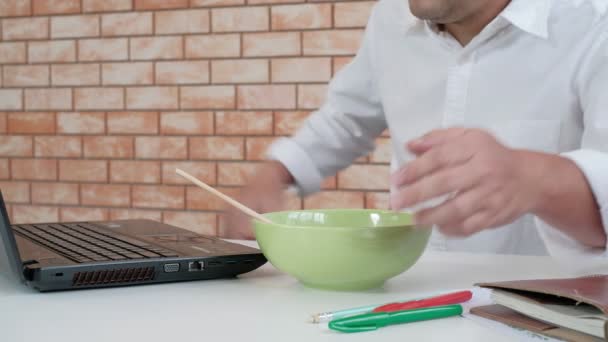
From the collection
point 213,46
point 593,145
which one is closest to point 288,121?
point 213,46

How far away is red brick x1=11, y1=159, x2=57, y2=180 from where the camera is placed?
105 inches

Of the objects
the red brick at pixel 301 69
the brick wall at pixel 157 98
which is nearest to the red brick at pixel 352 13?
the brick wall at pixel 157 98

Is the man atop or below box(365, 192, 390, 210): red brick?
atop

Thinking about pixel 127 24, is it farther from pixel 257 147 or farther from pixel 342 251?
pixel 342 251

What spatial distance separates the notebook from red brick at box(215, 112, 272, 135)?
5.48ft

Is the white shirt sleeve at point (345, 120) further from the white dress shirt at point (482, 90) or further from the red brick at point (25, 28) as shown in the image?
the red brick at point (25, 28)

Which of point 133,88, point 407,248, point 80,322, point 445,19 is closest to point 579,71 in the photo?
point 445,19

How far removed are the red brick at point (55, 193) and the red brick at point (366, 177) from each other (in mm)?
929

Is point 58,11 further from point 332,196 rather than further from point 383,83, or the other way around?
point 383,83

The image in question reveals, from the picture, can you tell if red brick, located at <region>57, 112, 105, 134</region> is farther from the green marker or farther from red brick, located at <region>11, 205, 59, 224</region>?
the green marker

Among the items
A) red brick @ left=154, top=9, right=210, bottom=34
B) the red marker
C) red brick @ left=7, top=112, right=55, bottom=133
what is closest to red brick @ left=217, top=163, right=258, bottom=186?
red brick @ left=154, top=9, right=210, bottom=34

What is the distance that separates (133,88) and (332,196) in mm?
742

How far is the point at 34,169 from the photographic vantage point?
2.69 meters

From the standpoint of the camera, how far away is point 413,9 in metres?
1.30
